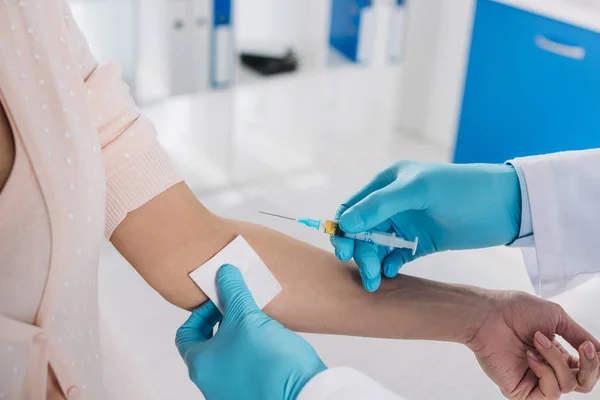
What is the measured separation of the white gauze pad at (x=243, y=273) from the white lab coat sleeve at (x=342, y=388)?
300mm

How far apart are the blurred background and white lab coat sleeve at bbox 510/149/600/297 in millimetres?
328

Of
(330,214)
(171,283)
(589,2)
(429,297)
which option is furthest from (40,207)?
(589,2)

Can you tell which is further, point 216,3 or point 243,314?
point 216,3

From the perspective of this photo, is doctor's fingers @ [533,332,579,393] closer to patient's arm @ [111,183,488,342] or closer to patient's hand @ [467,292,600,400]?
patient's hand @ [467,292,600,400]

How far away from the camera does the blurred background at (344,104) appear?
1724 mm

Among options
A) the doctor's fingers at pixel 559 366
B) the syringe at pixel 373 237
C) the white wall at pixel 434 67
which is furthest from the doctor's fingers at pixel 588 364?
the white wall at pixel 434 67

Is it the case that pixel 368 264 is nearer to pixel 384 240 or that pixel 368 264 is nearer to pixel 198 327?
pixel 384 240

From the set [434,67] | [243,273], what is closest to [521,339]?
[243,273]

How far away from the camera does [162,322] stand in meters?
1.79

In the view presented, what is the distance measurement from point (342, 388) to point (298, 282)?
39 cm

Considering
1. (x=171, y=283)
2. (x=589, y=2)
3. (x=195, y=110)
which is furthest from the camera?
(x=195, y=110)

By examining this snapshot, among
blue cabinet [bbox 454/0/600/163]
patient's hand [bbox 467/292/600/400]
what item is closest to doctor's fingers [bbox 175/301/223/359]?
patient's hand [bbox 467/292/600/400]

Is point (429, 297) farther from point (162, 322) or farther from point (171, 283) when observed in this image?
point (162, 322)

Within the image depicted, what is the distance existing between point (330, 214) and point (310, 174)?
1.35 ft
